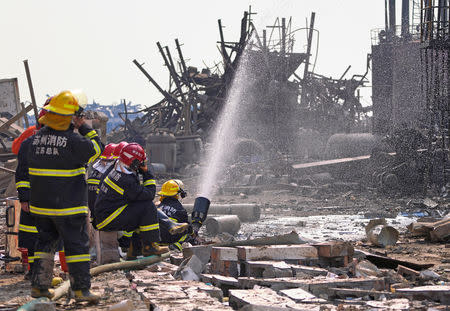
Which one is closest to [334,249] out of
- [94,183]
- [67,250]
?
[94,183]

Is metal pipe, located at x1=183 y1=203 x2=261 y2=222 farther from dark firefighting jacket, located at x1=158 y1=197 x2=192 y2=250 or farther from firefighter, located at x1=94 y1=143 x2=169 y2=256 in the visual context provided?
firefighter, located at x1=94 y1=143 x2=169 y2=256

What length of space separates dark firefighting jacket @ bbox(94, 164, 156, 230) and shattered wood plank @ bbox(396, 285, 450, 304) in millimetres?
2588

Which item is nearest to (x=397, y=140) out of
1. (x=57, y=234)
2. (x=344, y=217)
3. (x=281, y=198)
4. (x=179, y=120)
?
(x=281, y=198)

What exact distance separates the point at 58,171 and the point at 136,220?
1.93 meters

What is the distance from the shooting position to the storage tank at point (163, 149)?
79.5 feet

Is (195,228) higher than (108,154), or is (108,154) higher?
(108,154)


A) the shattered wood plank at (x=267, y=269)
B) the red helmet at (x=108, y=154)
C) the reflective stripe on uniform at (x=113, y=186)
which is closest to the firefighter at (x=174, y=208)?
the red helmet at (x=108, y=154)

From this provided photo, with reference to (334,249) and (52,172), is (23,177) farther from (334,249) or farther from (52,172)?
(334,249)

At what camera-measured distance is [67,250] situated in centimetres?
490

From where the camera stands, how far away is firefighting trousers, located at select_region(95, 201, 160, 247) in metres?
6.62

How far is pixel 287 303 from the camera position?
4789 millimetres

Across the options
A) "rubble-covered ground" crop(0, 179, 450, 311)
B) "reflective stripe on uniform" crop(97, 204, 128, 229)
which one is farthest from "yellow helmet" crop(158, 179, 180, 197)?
"reflective stripe on uniform" crop(97, 204, 128, 229)

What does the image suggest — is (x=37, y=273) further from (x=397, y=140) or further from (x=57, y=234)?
(x=397, y=140)

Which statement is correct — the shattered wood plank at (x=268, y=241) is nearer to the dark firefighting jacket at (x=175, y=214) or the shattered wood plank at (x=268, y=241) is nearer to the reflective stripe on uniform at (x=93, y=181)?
the dark firefighting jacket at (x=175, y=214)
